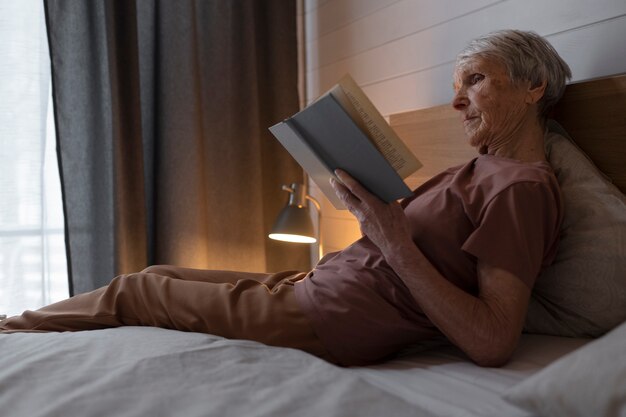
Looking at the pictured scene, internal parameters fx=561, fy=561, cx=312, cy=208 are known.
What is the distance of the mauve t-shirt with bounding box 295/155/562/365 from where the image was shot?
108 centimetres

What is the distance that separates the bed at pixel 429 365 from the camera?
2.38 ft

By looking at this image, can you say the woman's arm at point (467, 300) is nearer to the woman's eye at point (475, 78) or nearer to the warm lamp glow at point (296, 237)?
the woman's eye at point (475, 78)

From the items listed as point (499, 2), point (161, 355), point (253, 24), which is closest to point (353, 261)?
point (161, 355)

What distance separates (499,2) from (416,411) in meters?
1.45

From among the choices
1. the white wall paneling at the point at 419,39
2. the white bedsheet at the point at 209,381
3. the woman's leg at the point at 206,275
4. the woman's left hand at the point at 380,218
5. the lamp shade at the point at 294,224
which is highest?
the white wall paneling at the point at 419,39

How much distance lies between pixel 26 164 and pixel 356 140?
1.58 m

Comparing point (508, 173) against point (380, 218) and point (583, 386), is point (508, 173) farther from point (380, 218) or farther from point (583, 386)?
point (583, 386)

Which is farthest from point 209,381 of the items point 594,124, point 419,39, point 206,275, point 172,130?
point 172,130

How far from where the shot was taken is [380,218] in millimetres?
1187

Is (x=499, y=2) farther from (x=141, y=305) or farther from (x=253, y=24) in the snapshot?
(x=141, y=305)

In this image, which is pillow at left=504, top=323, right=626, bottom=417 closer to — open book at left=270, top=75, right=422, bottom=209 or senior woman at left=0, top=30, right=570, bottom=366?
senior woman at left=0, top=30, right=570, bottom=366

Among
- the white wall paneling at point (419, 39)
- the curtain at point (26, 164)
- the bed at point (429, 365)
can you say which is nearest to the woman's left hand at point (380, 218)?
the bed at point (429, 365)

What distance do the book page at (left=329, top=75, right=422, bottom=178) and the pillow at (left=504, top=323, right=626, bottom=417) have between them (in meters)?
0.53

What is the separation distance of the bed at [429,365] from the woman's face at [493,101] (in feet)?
0.38
